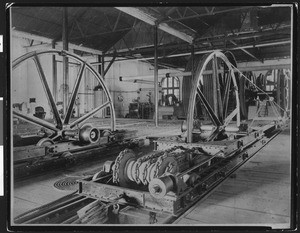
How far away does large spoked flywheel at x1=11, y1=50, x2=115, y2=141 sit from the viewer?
4.43 m

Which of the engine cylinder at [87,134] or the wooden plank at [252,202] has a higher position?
the engine cylinder at [87,134]

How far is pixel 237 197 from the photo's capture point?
3148mm

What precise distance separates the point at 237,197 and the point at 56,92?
1093cm

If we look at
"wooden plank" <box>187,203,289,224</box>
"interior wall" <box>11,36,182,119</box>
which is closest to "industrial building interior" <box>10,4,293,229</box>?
"wooden plank" <box>187,203,289,224</box>

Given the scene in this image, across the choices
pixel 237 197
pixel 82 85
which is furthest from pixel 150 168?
pixel 82 85

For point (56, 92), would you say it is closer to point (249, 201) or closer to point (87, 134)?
point (87, 134)

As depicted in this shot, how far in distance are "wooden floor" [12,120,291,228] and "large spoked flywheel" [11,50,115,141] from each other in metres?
0.87

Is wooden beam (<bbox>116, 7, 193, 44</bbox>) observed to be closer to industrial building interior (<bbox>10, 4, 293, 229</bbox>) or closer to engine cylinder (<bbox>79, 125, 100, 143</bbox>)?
industrial building interior (<bbox>10, 4, 293, 229</bbox>)

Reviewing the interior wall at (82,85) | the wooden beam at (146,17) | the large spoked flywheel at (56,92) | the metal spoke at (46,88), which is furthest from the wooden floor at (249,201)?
the interior wall at (82,85)

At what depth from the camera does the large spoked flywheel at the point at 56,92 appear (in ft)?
14.5

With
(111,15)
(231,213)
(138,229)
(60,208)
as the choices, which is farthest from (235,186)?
(111,15)

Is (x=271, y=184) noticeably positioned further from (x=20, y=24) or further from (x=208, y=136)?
(x=20, y=24)

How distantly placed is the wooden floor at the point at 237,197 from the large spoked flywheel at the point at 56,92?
2.87 ft

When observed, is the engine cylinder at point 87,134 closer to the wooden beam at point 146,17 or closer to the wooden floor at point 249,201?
the wooden floor at point 249,201
